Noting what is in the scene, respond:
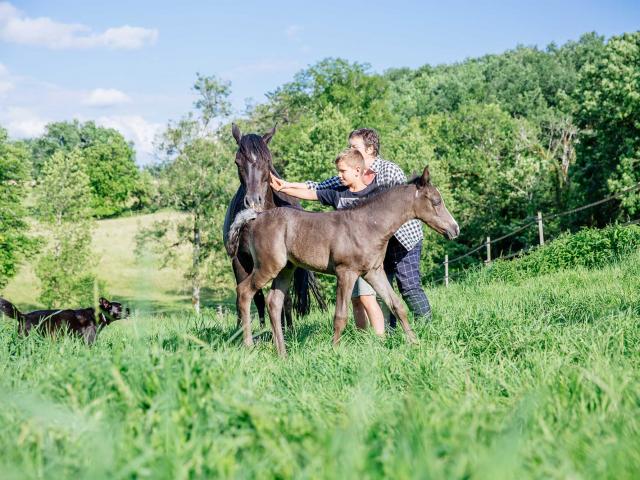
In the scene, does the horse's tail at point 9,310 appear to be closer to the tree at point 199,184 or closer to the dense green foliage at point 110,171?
the tree at point 199,184

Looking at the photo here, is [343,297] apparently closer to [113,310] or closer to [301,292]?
[301,292]

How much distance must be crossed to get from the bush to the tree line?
10962 millimetres

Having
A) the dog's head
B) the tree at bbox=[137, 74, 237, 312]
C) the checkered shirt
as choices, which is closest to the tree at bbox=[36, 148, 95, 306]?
the tree at bbox=[137, 74, 237, 312]

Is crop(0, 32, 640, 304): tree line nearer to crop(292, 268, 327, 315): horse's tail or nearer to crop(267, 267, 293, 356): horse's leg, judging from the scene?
crop(292, 268, 327, 315): horse's tail

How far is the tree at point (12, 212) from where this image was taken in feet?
113

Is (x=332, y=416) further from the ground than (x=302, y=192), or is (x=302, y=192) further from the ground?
(x=302, y=192)

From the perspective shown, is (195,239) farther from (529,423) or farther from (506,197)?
(529,423)

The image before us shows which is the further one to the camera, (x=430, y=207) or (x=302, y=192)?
(x=302, y=192)

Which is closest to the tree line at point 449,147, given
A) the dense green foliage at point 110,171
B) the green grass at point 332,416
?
the green grass at point 332,416

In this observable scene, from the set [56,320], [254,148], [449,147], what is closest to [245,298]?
[254,148]

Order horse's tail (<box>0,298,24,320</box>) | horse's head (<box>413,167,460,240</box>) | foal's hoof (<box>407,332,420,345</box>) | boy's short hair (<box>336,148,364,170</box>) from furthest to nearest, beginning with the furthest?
horse's tail (<box>0,298,24,320</box>)
boy's short hair (<box>336,148,364,170</box>)
horse's head (<box>413,167,460,240</box>)
foal's hoof (<box>407,332,420,345</box>)

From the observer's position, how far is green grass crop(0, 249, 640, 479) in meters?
2.28

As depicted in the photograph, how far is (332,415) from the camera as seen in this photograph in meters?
3.04

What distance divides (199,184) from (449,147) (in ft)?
72.3
